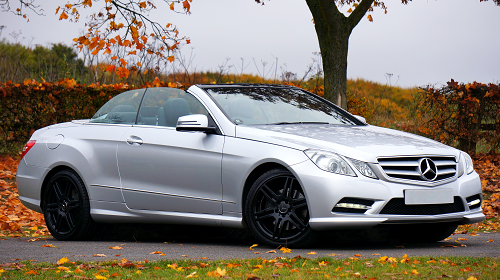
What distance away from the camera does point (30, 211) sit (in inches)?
424

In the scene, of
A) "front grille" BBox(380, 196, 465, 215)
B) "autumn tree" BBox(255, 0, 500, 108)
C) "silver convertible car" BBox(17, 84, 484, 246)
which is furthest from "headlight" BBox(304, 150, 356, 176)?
"autumn tree" BBox(255, 0, 500, 108)

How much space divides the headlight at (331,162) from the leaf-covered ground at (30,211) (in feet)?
11.4

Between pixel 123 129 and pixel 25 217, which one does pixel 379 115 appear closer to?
pixel 25 217

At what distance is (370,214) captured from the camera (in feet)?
16.7

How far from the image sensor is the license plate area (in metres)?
5.16

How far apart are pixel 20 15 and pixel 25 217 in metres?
6.10

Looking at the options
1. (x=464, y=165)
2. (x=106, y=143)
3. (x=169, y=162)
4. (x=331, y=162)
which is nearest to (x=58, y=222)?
(x=106, y=143)

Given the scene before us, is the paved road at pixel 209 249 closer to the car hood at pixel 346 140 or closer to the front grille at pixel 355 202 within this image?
the front grille at pixel 355 202

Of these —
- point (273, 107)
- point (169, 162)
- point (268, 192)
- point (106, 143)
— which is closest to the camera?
point (268, 192)

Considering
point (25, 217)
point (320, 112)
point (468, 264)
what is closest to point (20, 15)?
point (25, 217)

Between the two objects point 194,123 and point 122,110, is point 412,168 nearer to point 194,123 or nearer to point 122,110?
point 194,123

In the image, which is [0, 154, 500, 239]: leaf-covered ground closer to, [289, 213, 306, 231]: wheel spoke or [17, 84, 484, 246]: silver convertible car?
[17, 84, 484, 246]: silver convertible car

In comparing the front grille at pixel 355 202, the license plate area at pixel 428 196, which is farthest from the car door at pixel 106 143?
the license plate area at pixel 428 196

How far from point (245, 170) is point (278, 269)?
1483mm
